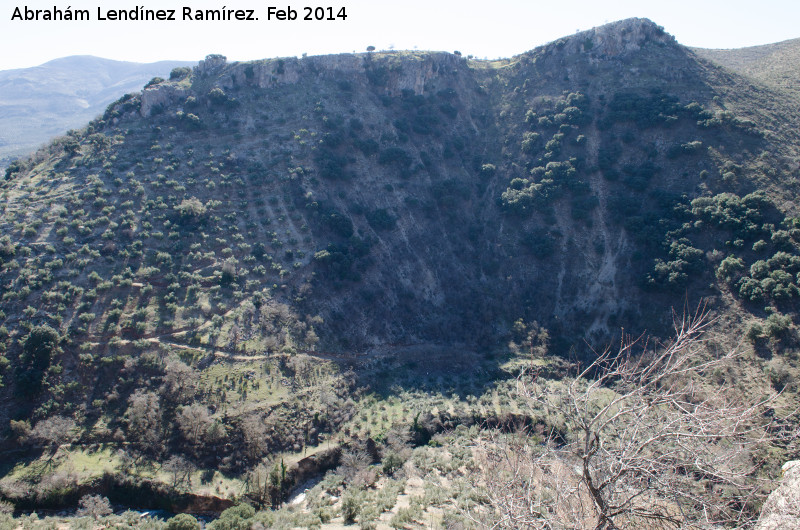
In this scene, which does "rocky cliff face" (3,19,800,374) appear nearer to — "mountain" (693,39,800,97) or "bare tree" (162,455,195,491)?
"mountain" (693,39,800,97)

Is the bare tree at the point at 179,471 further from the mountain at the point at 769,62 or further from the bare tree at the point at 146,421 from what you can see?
the mountain at the point at 769,62

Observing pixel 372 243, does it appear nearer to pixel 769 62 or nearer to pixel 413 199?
pixel 413 199

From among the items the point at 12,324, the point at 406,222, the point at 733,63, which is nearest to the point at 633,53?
the point at 733,63

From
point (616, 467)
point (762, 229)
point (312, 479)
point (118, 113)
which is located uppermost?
point (118, 113)

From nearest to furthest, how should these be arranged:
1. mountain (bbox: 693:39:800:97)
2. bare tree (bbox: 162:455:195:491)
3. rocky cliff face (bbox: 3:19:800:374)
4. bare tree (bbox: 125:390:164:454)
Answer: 1. bare tree (bbox: 162:455:195:491)
2. bare tree (bbox: 125:390:164:454)
3. rocky cliff face (bbox: 3:19:800:374)
4. mountain (bbox: 693:39:800:97)

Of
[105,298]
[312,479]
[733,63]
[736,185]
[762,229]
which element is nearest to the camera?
[312,479]

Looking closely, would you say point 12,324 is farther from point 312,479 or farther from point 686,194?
point 686,194

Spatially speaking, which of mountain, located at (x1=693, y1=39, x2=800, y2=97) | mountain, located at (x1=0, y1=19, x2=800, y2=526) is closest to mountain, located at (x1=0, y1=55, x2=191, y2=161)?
mountain, located at (x1=0, y1=19, x2=800, y2=526)

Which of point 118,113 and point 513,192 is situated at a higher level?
point 118,113
